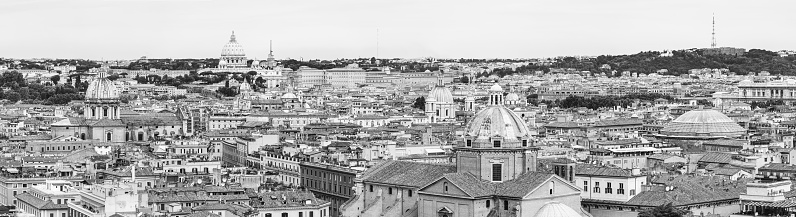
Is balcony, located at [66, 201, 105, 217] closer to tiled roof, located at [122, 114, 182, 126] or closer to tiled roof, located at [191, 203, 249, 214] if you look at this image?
tiled roof, located at [191, 203, 249, 214]

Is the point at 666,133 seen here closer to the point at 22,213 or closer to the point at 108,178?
the point at 108,178

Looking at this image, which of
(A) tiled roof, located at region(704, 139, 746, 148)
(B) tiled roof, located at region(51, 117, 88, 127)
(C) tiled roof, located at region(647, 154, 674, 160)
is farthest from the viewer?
(B) tiled roof, located at region(51, 117, 88, 127)

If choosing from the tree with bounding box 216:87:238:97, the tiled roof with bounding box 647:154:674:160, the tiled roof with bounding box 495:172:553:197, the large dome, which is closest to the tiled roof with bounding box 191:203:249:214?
the tiled roof with bounding box 495:172:553:197

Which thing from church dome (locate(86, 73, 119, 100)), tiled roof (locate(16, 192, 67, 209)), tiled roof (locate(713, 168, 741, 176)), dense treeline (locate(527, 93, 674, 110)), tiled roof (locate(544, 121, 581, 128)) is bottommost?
dense treeline (locate(527, 93, 674, 110))

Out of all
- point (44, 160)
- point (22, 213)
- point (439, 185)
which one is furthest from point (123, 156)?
point (439, 185)

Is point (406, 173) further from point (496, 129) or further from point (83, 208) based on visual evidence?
point (83, 208)

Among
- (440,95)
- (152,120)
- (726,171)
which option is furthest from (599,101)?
(726,171)

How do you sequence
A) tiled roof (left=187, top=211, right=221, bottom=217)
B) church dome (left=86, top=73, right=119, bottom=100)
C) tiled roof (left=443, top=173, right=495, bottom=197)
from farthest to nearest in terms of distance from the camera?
church dome (left=86, top=73, right=119, bottom=100)
tiled roof (left=187, top=211, right=221, bottom=217)
tiled roof (left=443, top=173, right=495, bottom=197)
